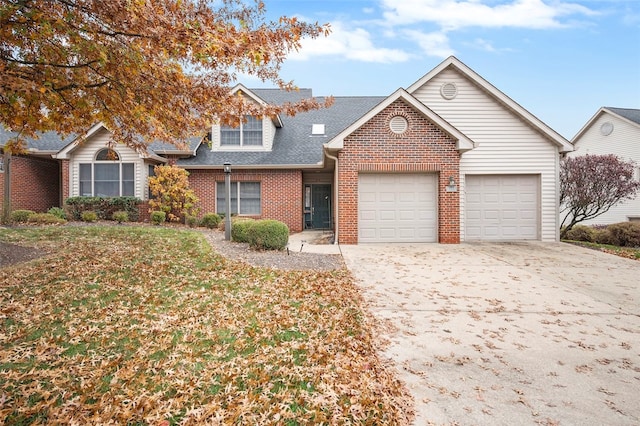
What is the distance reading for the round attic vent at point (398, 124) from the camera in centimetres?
1107

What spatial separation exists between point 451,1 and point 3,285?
12799 millimetres

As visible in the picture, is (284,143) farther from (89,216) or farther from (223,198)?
(89,216)

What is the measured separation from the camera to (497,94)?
12.1 m

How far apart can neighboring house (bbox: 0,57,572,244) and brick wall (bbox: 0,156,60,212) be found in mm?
277

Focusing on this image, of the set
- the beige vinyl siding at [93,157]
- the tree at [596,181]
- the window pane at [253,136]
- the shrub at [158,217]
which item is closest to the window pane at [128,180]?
the beige vinyl siding at [93,157]

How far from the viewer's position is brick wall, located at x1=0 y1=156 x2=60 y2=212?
1530cm

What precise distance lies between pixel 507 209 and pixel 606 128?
573 inches

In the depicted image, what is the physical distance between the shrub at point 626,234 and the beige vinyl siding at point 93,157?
1827 centimetres

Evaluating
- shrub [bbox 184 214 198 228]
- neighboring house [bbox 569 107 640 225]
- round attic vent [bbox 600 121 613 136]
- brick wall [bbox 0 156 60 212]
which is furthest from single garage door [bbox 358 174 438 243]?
round attic vent [bbox 600 121 613 136]

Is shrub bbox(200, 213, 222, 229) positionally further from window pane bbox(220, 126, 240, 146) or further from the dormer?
window pane bbox(220, 126, 240, 146)

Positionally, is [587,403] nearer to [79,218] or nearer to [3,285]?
[3,285]

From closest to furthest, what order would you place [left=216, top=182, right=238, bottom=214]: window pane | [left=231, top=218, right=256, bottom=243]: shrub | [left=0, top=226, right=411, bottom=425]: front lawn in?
[left=0, top=226, right=411, bottom=425]: front lawn < [left=231, top=218, right=256, bottom=243]: shrub < [left=216, top=182, right=238, bottom=214]: window pane

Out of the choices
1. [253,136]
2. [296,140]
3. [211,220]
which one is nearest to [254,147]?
[253,136]

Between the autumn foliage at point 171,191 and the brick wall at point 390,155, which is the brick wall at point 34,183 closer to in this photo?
the autumn foliage at point 171,191
